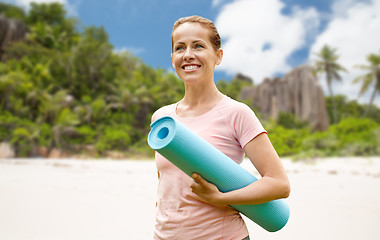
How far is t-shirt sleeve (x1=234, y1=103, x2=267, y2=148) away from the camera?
115 cm

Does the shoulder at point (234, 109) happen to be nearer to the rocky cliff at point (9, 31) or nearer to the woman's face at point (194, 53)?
the woman's face at point (194, 53)

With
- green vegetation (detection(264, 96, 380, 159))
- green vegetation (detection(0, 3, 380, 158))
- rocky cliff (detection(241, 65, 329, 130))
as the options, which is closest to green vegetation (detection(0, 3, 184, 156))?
green vegetation (detection(0, 3, 380, 158))

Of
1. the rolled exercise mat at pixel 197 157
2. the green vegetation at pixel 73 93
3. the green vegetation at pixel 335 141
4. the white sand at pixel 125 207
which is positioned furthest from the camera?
the green vegetation at pixel 73 93

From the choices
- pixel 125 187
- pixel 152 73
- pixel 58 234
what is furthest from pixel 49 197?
pixel 152 73

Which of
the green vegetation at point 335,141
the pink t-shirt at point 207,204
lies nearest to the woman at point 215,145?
the pink t-shirt at point 207,204

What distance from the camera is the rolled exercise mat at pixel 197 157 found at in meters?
0.98

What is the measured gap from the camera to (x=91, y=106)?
22.8 m

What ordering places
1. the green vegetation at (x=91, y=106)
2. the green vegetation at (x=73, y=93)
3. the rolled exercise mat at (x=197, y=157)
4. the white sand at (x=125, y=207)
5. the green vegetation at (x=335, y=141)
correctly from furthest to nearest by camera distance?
1. the green vegetation at (x=73, y=93)
2. the green vegetation at (x=91, y=106)
3. the green vegetation at (x=335, y=141)
4. the white sand at (x=125, y=207)
5. the rolled exercise mat at (x=197, y=157)

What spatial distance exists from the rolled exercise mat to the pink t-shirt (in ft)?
0.29

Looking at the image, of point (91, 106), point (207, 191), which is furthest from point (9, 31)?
point (207, 191)

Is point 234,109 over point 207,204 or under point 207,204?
over

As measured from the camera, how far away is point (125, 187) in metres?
8.87

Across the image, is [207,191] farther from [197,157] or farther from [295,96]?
[295,96]

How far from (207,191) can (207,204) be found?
0.11m
